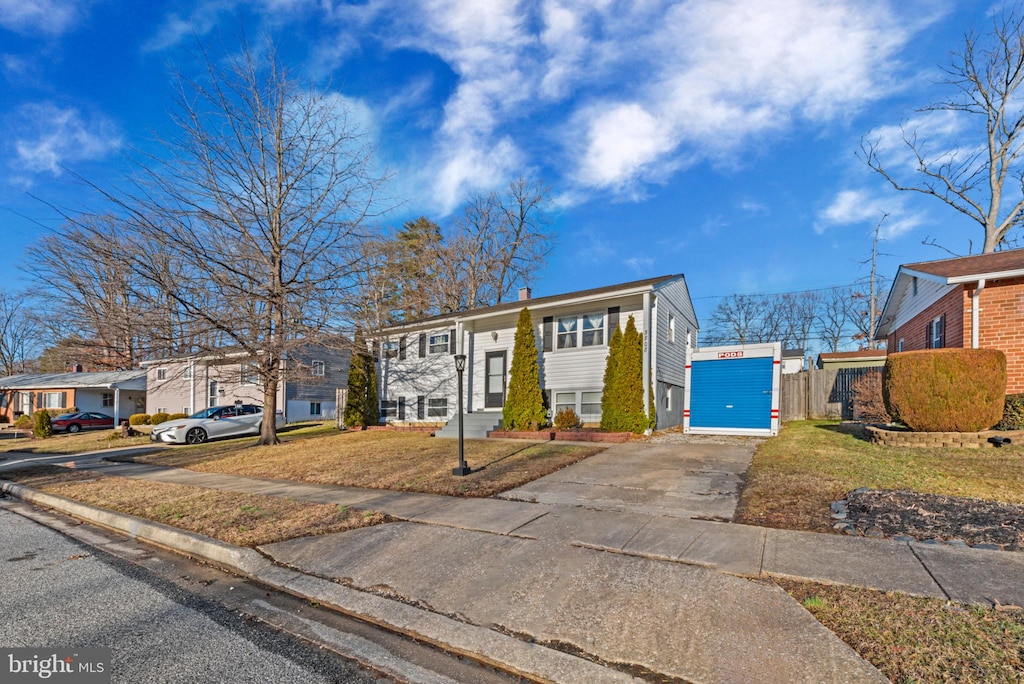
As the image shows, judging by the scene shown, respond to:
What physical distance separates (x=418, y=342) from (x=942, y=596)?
1886cm

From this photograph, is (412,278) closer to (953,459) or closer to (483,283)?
(483,283)

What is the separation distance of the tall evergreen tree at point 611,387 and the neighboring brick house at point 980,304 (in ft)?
25.2

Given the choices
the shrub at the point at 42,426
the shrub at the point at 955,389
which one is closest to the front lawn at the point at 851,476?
the shrub at the point at 955,389

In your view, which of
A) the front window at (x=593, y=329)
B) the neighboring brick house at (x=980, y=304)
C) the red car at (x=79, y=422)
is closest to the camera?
the neighboring brick house at (x=980, y=304)

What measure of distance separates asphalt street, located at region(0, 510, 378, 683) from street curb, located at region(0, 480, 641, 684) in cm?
52

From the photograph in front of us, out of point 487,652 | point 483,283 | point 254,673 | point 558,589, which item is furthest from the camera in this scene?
point 483,283

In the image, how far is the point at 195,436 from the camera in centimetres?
1897

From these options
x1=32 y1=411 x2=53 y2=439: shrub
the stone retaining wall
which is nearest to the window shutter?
the stone retaining wall

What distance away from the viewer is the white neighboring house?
15336 mm

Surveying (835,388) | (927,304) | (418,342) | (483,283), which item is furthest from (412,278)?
(927,304)

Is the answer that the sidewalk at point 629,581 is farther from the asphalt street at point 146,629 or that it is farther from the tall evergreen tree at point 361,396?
the tall evergreen tree at point 361,396

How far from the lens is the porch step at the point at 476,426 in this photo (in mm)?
15586

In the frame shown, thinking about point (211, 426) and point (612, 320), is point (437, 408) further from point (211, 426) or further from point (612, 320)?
point (211, 426)

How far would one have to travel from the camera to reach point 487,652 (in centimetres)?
308
